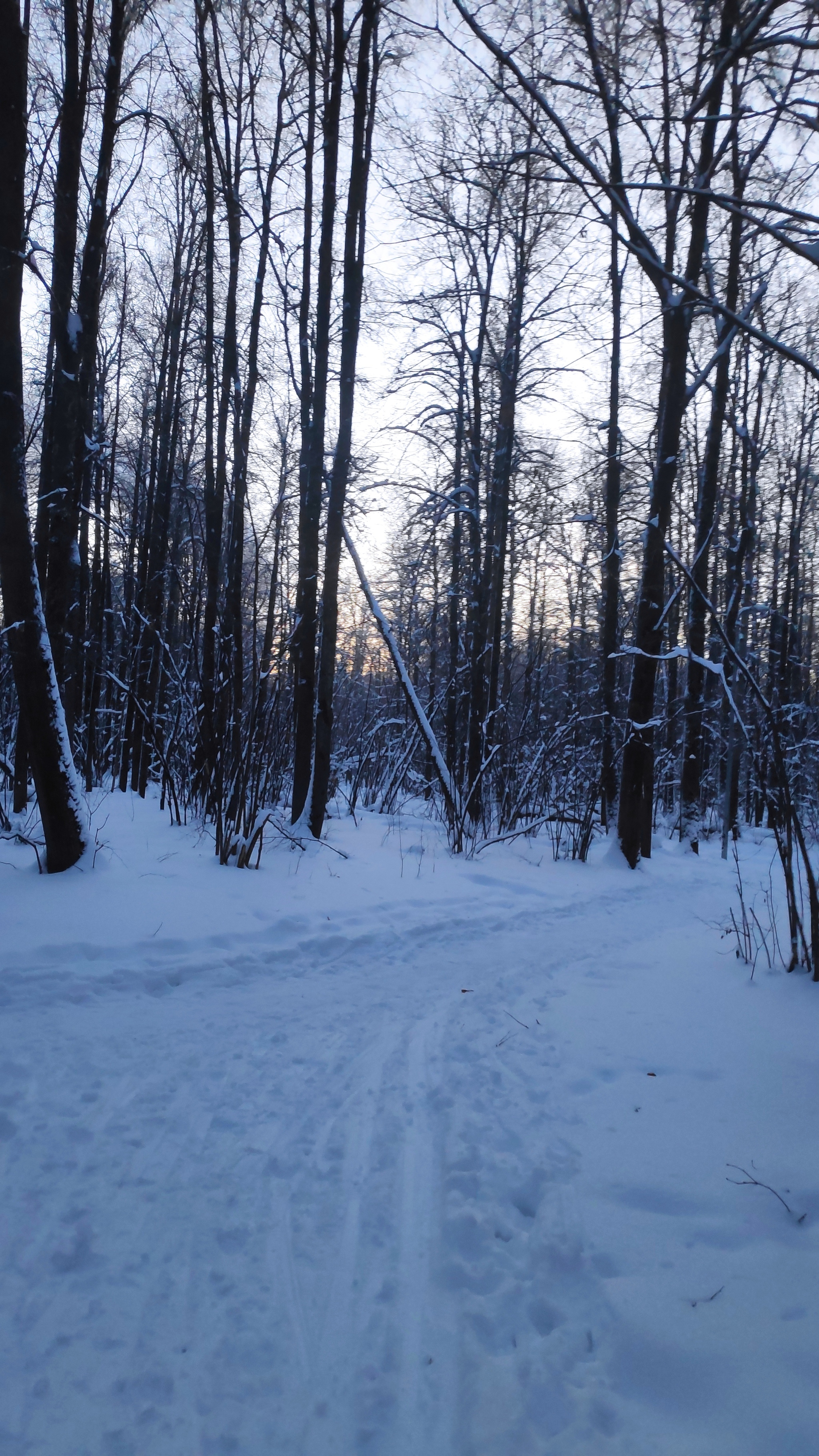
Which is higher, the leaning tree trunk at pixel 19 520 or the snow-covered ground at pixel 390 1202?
the leaning tree trunk at pixel 19 520

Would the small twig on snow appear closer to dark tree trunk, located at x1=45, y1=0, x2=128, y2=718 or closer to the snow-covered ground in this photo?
the snow-covered ground

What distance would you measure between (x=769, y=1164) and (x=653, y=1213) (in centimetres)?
45

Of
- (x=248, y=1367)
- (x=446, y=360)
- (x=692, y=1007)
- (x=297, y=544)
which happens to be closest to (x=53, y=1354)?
(x=248, y=1367)

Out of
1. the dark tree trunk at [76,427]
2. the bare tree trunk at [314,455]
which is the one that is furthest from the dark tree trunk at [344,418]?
the dark tree trunk at [76,427]

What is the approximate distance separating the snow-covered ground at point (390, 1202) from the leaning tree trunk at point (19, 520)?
797 mm

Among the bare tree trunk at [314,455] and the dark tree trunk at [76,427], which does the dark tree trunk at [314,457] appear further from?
the dark tree trunk at [76,427]

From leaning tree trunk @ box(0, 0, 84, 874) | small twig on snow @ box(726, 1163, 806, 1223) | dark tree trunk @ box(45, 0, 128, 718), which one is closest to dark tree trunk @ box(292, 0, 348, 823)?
dark tree trunk @ box(45, 0, 128, 718)

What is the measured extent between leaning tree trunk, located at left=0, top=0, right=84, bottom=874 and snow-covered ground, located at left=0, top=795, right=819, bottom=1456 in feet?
2.61

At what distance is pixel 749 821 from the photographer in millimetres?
21156

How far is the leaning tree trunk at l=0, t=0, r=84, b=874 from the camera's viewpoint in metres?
4.68

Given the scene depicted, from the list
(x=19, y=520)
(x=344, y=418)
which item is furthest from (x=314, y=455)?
(x=19, y=520)

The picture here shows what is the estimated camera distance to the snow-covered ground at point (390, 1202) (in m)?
1.42

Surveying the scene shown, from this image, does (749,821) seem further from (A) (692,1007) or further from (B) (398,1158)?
(B) (398,1158)

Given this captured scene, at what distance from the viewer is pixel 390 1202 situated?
80.2 inches
